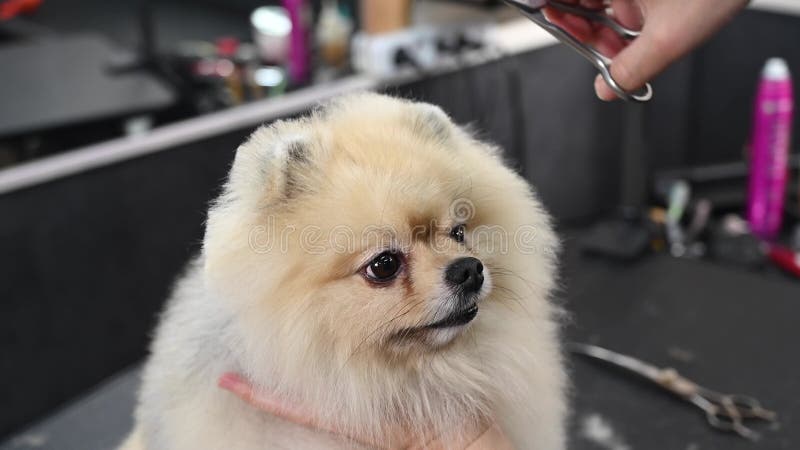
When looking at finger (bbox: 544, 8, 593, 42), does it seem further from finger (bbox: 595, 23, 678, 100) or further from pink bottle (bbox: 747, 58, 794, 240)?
pink bottle (bbox: 747, 58, 794, 240)

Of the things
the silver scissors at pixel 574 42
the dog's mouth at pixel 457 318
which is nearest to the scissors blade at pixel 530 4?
the silver scissors at pixel 574 42

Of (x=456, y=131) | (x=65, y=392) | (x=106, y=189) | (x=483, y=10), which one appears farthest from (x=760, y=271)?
(x=65, y=392)

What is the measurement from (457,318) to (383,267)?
104 millimetres

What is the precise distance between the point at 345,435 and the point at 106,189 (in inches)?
38.0

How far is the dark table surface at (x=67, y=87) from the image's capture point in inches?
66.2

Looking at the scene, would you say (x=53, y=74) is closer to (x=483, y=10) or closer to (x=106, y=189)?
(x=106, y=189)

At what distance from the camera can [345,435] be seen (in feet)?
→ 2.66

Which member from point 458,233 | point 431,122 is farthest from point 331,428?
point 431,122

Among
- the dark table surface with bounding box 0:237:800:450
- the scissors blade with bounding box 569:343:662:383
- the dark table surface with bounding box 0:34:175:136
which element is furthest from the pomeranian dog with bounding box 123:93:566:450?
the dark table surface with bounding box 0:34:175:136

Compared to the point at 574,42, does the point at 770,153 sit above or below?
below

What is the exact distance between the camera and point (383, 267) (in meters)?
0.78

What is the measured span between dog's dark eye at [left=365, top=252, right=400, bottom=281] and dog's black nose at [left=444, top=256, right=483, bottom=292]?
0.20ft

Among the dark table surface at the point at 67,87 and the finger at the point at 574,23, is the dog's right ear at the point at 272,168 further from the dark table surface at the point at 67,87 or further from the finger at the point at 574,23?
the dark table surface at the point at 67,87

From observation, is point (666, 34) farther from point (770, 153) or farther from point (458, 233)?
point (770, 153)
